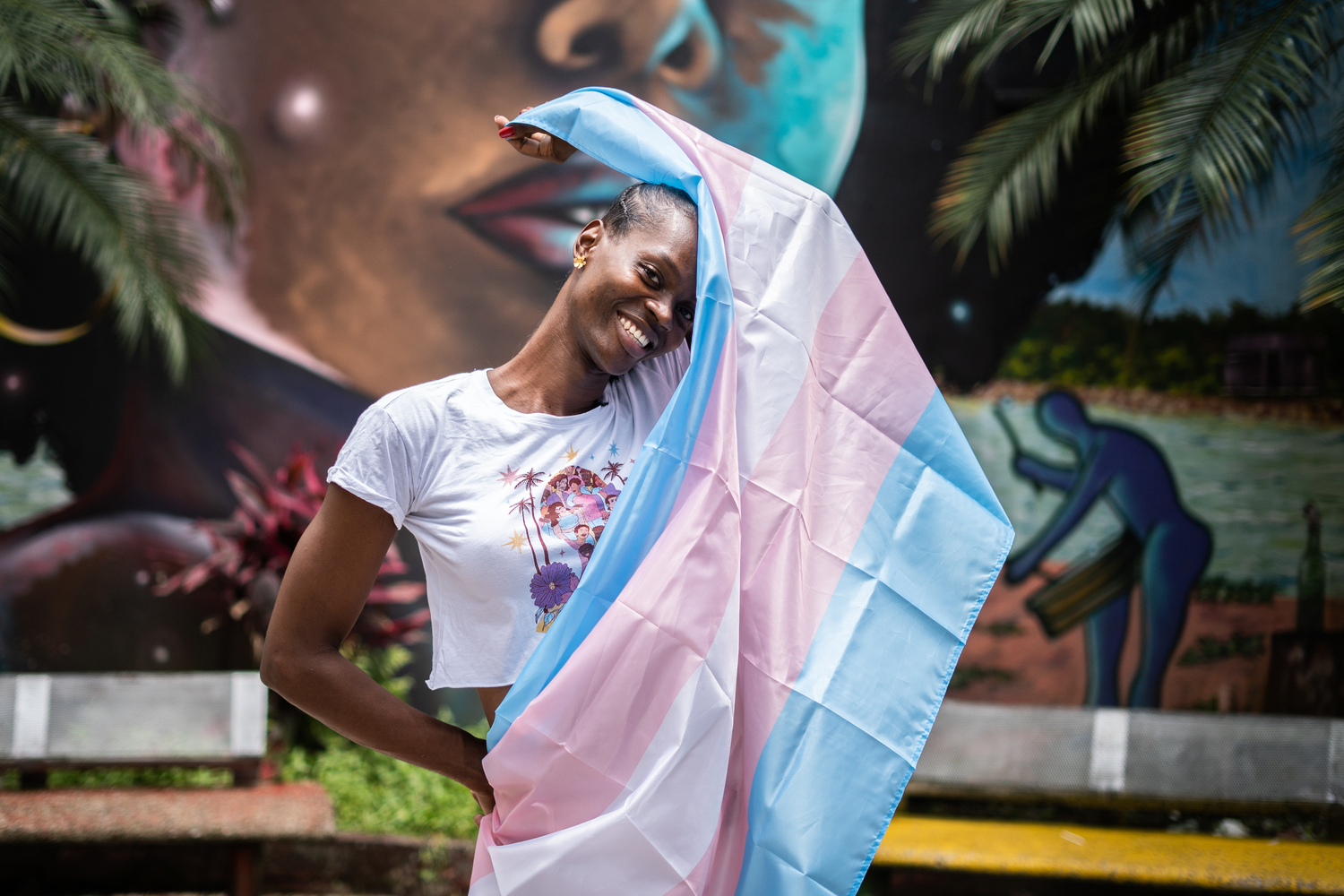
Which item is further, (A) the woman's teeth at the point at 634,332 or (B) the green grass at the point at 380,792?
(B) the green grass at the point at 380,792

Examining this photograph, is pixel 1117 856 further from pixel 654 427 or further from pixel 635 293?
pixel 635 293

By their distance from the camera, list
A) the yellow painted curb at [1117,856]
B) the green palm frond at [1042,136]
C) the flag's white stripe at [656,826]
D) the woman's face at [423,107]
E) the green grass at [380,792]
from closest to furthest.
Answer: the flag's white stripe at [656,826] < the yellow painted curb at [1117,856] < the green grass at [380,792] < the green palm frond at [1042,136] < the woman's face at [423,107]

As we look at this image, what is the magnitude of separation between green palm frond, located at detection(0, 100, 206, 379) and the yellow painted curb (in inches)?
153

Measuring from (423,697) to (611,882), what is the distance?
3.91 meters

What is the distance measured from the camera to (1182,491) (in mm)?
4910

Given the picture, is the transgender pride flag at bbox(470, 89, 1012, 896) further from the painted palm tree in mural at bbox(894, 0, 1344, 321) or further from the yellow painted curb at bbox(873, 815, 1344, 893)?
the painted palm tree in mural at bbox(894, 0, 1344, 321)

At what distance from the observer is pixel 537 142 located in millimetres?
1646

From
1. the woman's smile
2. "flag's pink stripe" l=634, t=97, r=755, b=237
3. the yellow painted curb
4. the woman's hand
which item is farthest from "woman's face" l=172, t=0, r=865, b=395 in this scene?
the woman's smile

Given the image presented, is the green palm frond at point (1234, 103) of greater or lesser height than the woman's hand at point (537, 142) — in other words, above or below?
above

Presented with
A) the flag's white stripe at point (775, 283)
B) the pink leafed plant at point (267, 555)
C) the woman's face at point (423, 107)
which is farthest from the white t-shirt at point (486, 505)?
the woman's face at point (423, 107)

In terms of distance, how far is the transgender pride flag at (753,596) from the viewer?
132cm

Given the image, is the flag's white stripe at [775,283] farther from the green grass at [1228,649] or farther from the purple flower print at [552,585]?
the green grass at [1228,649]

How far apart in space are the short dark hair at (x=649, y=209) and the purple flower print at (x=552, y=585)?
52cm

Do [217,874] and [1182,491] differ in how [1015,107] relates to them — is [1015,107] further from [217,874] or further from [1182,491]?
[217,874]
